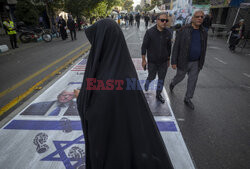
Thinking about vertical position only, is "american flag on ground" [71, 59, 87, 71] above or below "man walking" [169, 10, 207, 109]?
below

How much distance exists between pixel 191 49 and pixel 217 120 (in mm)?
1722

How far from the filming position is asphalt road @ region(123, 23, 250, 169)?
2.65m

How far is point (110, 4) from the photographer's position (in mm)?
29672

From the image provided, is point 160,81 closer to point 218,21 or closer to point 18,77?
point 18,77

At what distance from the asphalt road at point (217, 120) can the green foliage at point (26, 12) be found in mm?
16231

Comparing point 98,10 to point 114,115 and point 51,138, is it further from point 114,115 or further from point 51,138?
point 114,115

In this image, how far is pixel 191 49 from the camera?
3.75 m

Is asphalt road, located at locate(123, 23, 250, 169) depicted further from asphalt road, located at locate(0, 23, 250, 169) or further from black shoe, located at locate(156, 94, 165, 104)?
black shoe, located at locate(156, 94, 165, 104)

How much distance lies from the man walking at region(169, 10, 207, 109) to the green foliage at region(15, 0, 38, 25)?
56.1 feet

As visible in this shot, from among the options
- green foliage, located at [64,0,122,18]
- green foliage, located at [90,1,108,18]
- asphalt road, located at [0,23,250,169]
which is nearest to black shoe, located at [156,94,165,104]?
asphalt road, located at [0,23,250,169]

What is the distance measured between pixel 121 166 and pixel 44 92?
13.6 feet

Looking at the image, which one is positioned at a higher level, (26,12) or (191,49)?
(26,12)

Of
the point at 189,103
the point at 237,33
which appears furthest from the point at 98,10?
the point at 189,103

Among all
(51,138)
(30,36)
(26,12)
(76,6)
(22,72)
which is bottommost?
(22,72)
